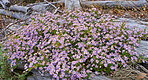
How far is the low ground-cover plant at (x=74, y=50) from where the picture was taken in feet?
7.67

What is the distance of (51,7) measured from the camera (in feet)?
18.8

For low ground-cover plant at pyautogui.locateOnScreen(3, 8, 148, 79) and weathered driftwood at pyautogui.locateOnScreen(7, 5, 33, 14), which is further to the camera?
weathered driftwood at pyautogui.locateOnScreen(7, 5, 33, 14)

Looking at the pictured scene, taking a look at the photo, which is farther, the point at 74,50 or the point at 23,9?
the point at 23,9

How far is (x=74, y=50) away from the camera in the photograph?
2.66m

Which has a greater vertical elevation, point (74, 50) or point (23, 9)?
point (23, 9)

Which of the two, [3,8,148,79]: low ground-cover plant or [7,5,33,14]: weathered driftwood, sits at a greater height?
Result: [7,5,33,14]: weathered driftwood

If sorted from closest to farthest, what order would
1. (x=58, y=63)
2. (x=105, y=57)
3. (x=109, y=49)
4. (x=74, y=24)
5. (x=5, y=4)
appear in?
1. (x=58, y=63)
2. (x=105, y=57)
3. (x=109, y=49)
4. (x=74, y=24)
5. (x=5, y=4)

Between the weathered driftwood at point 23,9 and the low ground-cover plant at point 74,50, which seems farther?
the weathered driftwood at point 23,9

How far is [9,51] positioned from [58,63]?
1180 millimetres

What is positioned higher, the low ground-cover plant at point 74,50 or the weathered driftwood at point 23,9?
the weathered driftwood at point 23,9

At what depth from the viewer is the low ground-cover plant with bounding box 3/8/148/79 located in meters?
2.34

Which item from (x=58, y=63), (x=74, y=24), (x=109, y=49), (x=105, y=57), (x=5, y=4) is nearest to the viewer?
(x=58, y=63)

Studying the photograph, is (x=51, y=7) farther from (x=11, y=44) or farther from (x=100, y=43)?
(x=100, y=43)

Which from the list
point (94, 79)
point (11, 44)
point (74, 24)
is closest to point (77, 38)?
point (74, 24)
